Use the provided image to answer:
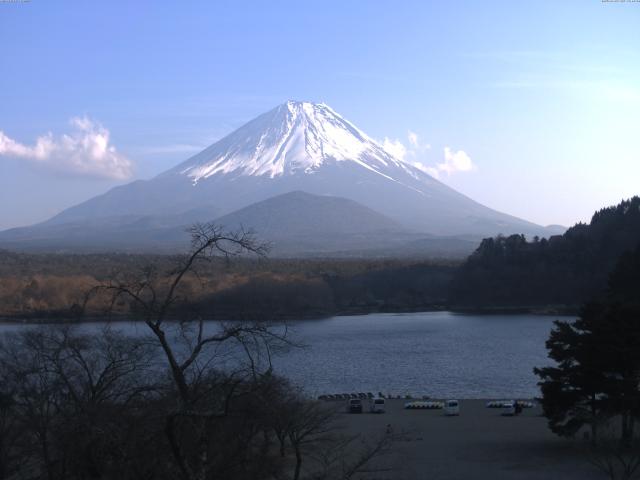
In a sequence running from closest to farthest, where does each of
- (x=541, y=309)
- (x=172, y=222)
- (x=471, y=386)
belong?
(x=471, y=386), (x=541, y=309), (x=172, y=222)

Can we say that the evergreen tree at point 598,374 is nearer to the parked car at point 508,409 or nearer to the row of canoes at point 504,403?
the parked car at point 508,409

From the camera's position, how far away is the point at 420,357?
20.6 metres

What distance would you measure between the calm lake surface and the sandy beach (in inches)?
92.5

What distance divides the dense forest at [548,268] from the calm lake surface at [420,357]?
17.3ft

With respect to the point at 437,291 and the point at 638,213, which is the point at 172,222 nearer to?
the point at 437,291

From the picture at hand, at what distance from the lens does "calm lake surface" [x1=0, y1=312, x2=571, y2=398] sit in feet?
52.9

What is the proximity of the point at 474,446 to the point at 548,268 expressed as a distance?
2796 cm

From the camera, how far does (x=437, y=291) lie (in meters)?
40.7

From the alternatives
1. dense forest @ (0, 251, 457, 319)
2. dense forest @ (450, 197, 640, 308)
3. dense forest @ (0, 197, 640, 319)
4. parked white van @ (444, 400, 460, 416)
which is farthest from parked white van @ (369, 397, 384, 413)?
dense forest @ (450, 197, 640, 308)

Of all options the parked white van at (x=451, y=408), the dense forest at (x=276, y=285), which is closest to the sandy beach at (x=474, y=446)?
the parked white van at (x=451, y=408)

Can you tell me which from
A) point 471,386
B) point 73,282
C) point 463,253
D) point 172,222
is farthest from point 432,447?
point 172,222

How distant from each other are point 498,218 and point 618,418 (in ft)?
320

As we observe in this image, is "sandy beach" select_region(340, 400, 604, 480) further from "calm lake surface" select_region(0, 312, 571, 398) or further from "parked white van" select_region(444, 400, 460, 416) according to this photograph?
"calm lake surface" select_region(0, 312, 571, 398)

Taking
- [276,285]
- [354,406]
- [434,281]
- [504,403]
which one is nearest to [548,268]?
[434,281]
